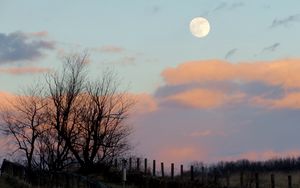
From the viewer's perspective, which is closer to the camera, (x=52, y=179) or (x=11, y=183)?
(x=52, y=179)

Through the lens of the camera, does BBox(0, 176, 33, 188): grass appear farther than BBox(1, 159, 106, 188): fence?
Yes

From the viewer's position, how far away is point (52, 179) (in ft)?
145

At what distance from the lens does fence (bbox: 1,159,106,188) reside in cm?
3778

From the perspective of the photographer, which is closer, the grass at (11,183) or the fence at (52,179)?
the fence at (52,179)

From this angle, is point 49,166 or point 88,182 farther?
point 49,166

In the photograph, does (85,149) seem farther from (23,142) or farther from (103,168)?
(23,142)

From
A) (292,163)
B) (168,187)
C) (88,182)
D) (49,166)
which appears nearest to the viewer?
(88,182)

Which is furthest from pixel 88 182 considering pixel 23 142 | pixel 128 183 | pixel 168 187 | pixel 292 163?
pixel 292 163

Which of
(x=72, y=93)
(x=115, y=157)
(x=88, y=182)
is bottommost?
(x=88, y=182)

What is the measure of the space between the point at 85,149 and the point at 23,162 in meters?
9.84

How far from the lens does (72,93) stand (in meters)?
60.8

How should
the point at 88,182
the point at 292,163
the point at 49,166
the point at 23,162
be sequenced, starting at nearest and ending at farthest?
the point at 88,182 → the point at 49,166 → the point at 23,162 → the point at 292,163

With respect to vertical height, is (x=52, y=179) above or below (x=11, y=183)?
below

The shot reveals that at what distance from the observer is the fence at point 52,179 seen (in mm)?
37784
